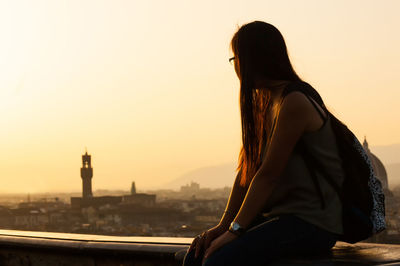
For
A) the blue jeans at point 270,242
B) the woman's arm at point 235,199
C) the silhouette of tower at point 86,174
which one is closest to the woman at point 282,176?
the blue jeans at point 270,242

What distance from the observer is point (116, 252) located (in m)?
2.64

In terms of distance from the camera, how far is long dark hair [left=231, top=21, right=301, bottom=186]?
1.79 m

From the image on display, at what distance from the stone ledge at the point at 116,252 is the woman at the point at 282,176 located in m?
0.09

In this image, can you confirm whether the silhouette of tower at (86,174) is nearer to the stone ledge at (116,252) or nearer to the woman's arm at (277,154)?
the stone ledge at (116,252)

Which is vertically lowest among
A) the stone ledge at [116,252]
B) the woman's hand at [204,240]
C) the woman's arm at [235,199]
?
the stone ledge at [116,252]

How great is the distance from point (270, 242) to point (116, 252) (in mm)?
1133

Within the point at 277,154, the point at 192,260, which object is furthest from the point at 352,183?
the point at 192,260

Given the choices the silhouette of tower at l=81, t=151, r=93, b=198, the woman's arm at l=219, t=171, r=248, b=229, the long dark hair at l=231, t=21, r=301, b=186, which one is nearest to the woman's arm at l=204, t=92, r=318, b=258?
the long dark hair at l=231, t=21, r=301, b=186

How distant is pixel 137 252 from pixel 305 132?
3.68ft

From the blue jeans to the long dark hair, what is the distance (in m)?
0.24

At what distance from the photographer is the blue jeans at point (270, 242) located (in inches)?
66.0

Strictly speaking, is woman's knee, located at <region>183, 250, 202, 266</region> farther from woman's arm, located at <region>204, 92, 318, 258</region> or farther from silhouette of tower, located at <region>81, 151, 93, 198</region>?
silhouette of tower, located at <region>81, 151, 93, 198</region>

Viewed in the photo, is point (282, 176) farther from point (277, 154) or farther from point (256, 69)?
point (256, 69)

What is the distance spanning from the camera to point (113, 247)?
265 cm
